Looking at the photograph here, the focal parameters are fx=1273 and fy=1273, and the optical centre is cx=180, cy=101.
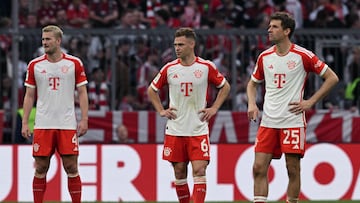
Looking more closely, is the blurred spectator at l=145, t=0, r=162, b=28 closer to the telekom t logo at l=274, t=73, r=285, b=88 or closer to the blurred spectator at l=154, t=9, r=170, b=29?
the blurred spectator at l=154, t=9, r=170, b=29

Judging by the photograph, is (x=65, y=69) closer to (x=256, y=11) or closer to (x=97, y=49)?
(x=97, y=49)

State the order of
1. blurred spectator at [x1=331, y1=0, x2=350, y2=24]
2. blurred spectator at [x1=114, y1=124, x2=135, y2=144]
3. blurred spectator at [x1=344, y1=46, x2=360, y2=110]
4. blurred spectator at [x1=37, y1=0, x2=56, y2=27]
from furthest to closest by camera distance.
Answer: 1. blurred spectator at [x1=331, y1=0, x2=350, y2=24]
2. blurred spectator at [x1=37, y1=0, x2=56, y2=27]
3. blurred spectator at [x1=344, y1=46, x2=360, y2=110]
4. blurred spectator at [x1=114, y1=124, x2=135, y2=144]

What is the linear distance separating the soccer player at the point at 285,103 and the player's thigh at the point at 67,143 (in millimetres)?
2337

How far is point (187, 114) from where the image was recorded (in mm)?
15062

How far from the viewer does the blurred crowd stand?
70.5 feet

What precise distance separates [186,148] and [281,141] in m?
1.40

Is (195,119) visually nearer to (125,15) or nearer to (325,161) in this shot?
(325,161)

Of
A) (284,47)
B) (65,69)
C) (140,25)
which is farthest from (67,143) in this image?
(140,25)

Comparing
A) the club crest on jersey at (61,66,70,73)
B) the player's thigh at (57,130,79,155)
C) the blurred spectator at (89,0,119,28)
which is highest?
the blurred spectator at (89,0,119,28)

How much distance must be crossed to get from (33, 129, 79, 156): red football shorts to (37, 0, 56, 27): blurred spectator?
25.5ft

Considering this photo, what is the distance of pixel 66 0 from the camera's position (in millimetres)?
23656

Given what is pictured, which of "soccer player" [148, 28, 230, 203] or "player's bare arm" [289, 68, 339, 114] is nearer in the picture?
"player's bare arm" [289, 68, 339, 114]

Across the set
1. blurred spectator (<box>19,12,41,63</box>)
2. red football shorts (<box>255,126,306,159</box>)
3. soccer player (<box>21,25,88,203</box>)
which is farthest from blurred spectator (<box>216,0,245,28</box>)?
red football shorts (<box>255,126,306,159</box>)

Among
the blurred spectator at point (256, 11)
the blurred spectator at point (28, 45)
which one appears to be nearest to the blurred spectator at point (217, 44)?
the blurred spectator at point (256, 11)
